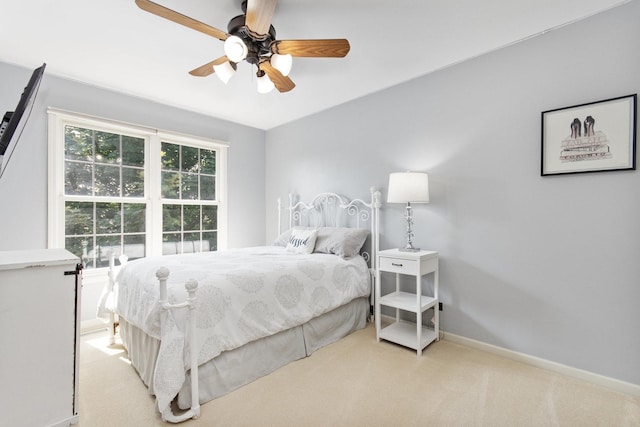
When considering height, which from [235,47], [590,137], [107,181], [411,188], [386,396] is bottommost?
[386,396]

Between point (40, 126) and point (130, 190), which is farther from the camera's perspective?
point (130, 190)

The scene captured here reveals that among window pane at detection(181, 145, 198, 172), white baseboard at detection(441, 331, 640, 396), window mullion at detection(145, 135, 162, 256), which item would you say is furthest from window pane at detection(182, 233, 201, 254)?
white baseboard at detection(441, 331, 640, 396)

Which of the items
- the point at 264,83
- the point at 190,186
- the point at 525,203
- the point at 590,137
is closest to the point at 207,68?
the point at 264,83

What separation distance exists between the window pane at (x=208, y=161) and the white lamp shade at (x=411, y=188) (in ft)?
8.79

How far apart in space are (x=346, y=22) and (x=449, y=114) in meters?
1.24

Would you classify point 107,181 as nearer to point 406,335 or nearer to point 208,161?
point 208,161

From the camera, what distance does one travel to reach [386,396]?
1848mm

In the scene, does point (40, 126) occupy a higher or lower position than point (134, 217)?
higher

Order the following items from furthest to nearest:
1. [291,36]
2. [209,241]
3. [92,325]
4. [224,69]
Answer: [209,241] < [92,325] < [291,36] < [224,69]

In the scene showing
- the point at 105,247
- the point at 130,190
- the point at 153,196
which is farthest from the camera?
the point at 153,196

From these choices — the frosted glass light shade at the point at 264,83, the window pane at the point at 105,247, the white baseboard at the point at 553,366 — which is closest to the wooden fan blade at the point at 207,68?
the frosted glass light shade at the point at 264,83

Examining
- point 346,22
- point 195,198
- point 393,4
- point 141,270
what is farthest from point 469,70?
point 195,198

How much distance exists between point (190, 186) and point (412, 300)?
307cm

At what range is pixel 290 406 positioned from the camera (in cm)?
176
